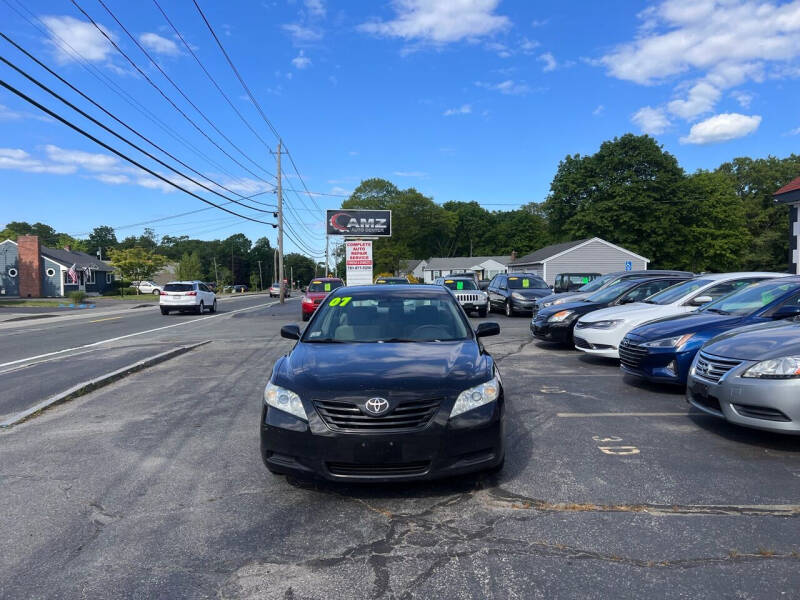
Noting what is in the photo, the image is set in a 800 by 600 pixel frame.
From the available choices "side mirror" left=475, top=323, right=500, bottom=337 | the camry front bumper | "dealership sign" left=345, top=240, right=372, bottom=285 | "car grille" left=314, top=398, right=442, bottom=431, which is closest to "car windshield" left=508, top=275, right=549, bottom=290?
"dealership sign" left=345, top=240, right=372, bottom=285

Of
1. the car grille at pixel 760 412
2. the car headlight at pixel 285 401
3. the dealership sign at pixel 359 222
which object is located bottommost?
the car grille at pixel 760 412

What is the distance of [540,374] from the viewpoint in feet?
28.9

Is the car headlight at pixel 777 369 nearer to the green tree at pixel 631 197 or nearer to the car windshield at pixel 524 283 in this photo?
the car windshield at pixel 524 283

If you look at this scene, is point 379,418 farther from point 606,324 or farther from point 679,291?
point 679,291

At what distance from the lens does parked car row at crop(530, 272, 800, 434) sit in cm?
477

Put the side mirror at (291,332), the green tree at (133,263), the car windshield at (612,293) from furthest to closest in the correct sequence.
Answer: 1. the green tree at (133,263)
2. the car windshield at (612,293)
3. the side mirror at (291,332)

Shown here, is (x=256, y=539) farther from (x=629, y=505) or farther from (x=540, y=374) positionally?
(x=540, y=374)

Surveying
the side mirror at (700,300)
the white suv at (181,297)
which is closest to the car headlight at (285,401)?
the side mirror at (700,300)

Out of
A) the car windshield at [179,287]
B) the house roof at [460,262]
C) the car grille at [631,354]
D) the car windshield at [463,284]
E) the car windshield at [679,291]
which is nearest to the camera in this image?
the car grille at [631,354]

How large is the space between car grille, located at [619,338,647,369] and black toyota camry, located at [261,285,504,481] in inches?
138

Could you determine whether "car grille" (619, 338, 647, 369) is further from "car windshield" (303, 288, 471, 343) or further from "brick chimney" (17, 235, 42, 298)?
"brick chimney" (17, 235, 42, 298)

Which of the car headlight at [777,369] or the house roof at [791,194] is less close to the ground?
the house roof at [791,194]

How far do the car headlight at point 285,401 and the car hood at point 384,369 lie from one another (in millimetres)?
45

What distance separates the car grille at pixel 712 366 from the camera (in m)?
5.19
